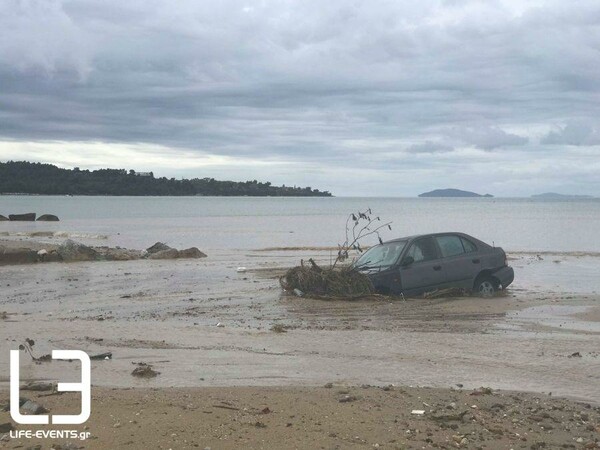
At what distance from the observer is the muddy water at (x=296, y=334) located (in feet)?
26.7

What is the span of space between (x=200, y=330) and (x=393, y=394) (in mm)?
4863

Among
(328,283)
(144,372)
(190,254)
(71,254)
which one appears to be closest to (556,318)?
(328,283)

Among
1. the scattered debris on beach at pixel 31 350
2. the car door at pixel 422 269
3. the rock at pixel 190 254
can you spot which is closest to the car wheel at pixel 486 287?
the car door at pixel 422 269

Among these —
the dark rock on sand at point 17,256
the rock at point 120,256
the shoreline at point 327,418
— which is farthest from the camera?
the rock at point 120,256

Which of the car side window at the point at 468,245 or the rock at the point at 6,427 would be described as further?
the car side window at the point at 468,245

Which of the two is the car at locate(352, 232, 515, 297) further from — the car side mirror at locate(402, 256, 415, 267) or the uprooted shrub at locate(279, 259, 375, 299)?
the uprooted shrub at locate(279, 259, 375, 299)

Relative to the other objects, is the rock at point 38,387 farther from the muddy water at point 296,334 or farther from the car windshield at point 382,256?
the car windshield at point 382,256

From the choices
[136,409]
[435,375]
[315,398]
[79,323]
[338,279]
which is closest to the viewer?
[136,409]

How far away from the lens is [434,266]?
50.6 ft

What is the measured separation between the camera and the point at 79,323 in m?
11.9

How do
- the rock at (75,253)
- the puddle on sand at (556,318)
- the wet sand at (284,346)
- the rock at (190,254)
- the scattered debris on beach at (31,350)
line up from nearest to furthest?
the wet sand at (284,346), the scattered debris on beach at (31,350), the puddle on sand at (556,318), the rock at (75,253), the rock at (190,254)

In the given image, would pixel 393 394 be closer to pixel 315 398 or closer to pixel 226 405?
pixel 315 398

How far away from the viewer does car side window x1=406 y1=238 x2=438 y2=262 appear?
1539 cm

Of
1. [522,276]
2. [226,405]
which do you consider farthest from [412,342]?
[522,276]
